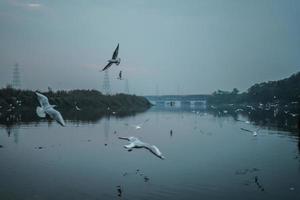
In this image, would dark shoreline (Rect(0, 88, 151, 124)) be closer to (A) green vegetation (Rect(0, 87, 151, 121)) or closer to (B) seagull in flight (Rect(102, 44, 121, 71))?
(A) green vegetation (Rect(0, 87, 151, 121))

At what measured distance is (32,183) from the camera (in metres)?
25.5

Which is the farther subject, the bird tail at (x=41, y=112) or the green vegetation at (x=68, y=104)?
the green vegetation at (x=68, y=104)

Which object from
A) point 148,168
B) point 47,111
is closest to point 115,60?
point 47,111

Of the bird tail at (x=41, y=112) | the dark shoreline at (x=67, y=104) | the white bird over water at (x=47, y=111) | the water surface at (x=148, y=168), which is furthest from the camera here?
the dark shoreline at (x=67, y=104)

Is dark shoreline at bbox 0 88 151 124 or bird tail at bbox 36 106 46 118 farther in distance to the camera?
dark shoreline at bbox 0 88 151 124

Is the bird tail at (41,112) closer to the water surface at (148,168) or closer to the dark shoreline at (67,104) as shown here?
the water surface at (148,168)

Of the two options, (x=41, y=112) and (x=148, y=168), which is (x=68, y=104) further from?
(x=41, y=112)

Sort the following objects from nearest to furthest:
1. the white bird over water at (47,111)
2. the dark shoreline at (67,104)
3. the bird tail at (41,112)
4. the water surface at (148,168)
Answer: the bird tail at (41,112), the white bird over water at (47,111), the water surface at (148,168), the dark shoreline at (67,104)

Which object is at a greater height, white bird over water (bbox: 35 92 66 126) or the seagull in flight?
the seagull in flight

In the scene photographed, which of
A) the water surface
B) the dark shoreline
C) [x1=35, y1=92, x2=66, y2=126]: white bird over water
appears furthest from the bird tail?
the dark shoreline

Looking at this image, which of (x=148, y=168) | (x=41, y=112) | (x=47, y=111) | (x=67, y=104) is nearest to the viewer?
(x=41, y=112)

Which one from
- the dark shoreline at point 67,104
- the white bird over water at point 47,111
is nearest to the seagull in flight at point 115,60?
the white bird over water at point 47,111

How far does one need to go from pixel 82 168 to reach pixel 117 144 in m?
12.8

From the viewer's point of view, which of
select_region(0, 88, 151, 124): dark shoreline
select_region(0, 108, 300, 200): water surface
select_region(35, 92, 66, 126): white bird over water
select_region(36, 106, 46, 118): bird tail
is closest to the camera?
select_region(36, 106, 46, 118): bird tail
